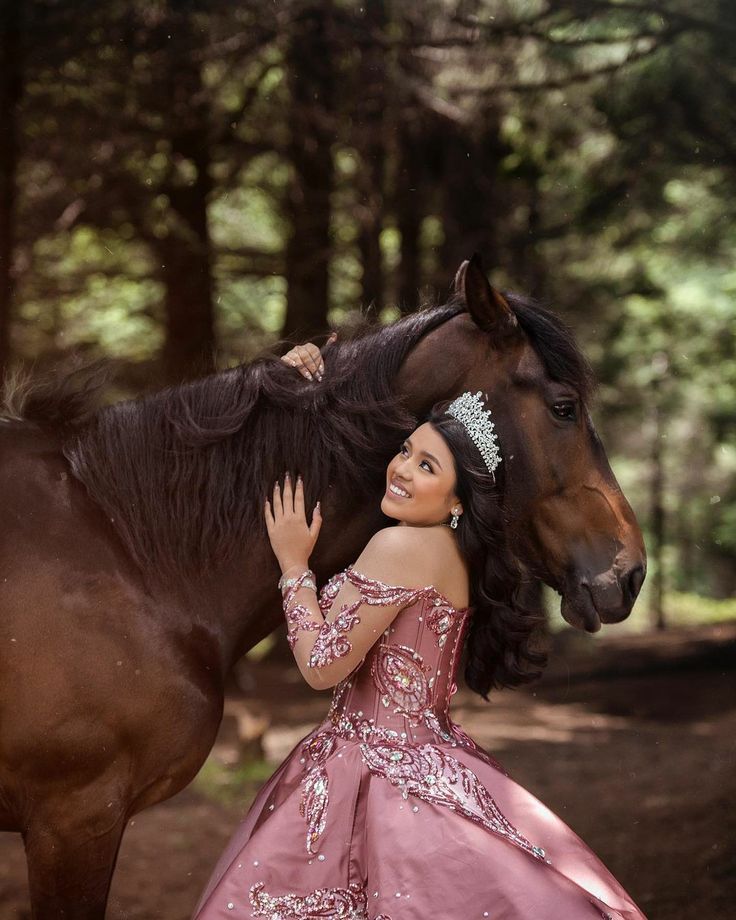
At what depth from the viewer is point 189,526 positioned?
2457 mm

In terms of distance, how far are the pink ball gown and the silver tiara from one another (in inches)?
14.0

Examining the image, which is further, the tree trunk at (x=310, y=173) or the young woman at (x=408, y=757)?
the tree trunk at (x=310, y=173)

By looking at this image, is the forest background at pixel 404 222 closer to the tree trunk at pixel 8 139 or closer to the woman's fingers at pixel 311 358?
the tree trunk at pixel 8 139

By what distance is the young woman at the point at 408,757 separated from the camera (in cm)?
205

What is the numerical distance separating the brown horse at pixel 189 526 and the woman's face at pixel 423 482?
0.11 meters

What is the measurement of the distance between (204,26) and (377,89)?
1450 millimetres

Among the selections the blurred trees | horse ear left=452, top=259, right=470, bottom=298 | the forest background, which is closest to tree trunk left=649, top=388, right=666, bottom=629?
the forest background

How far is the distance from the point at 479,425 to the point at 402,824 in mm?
932

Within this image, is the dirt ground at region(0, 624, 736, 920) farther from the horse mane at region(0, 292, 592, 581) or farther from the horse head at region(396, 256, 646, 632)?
the horse mane at region(0, 292, 592, 581)

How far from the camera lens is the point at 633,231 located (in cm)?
832

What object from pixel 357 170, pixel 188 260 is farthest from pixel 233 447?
pixel 357 170

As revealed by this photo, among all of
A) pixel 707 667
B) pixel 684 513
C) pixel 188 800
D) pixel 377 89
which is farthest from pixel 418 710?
pixel 684 513

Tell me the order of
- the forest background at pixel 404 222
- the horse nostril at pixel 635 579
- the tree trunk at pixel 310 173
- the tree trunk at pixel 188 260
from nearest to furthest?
the horse nostril at pixel 635 579 → the forest background at pixel 404 222 → the tree trunk at pixel 310 173 → the tree trunk at pixel 188 260

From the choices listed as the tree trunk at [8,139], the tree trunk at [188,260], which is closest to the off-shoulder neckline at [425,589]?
the tree trunk at [8,139]
